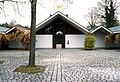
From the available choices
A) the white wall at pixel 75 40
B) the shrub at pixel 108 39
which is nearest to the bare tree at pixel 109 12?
the white wall at pixel 75 40

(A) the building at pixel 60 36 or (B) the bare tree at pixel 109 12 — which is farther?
(B) the bare tree at pixel 109 12

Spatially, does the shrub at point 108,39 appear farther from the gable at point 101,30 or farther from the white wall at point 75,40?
the white wall at point 75,40

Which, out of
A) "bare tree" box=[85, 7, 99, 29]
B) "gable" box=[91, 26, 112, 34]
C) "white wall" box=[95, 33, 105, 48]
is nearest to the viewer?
"gable" box=[91, 26, 112, 34]

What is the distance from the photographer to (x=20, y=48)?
3102cm

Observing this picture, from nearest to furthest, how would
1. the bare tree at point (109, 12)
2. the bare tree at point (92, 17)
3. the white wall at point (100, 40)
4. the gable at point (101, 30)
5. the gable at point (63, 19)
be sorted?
1. the gable at point (63, 19)
2. the gable at point (101, 30)
3. the white wall at point (100, 40)
4. the bare tree at point (109, 12)
5. the bare tree at point (92, 17)

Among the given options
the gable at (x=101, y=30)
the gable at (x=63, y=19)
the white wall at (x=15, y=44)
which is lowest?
the white wall at (x=15, y=44)

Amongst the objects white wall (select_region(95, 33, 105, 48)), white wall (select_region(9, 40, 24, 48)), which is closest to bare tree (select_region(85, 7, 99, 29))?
white wall (select_region(95, 33, 105, 48))

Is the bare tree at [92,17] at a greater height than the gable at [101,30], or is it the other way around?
the bare tree at [92,17]

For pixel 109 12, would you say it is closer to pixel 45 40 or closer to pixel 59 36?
pixel 59 36

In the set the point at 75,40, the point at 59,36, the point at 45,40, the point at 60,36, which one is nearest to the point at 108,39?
the point at 75,40

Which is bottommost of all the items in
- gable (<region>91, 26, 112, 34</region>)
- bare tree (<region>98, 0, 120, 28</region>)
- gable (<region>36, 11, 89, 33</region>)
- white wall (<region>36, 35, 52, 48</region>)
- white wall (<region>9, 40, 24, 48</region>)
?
white wall (<region>9, 40, 24, 48</region>)

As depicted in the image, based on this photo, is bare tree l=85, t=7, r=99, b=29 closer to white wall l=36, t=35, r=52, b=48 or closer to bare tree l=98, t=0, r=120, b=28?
bare tree l=98, t=0, r=120, b=28

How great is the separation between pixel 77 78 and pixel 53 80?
96 centimetres

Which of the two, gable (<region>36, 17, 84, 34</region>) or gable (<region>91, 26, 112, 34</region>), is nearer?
gable (<region>91, 26, 112, 34</region>)
